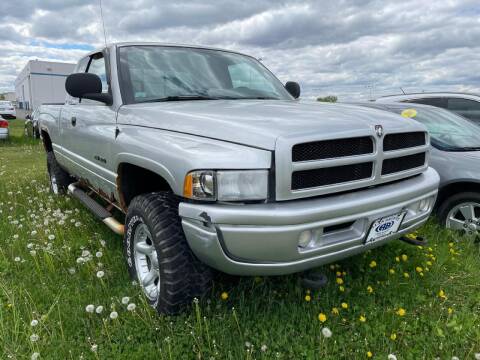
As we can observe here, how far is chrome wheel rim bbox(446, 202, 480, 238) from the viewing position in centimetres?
385

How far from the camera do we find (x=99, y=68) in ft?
12.6

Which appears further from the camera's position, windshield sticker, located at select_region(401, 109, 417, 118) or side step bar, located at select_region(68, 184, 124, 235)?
windshield sticker, located at select_region(401, 109, 417, 118)

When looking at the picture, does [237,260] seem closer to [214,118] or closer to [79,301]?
[214,118]

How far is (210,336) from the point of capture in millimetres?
2398

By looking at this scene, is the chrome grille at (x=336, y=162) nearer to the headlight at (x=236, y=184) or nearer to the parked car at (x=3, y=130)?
the headlight at (x=236, y=184)

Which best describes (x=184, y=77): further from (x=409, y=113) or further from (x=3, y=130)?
(x=3, y=130)

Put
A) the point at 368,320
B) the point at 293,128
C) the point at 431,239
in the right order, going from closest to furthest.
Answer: the point at 293,128, the point at 368,320, the point at 431,239

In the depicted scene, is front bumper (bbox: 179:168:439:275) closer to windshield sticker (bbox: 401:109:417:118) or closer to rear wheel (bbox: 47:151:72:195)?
windshield sticker (bbox: 401:109:417:118)

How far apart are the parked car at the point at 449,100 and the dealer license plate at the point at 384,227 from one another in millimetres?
3847

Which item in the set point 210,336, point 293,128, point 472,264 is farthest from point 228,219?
point 472,264

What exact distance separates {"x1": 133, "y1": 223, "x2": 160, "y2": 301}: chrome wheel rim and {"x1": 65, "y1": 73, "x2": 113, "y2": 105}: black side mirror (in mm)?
1130

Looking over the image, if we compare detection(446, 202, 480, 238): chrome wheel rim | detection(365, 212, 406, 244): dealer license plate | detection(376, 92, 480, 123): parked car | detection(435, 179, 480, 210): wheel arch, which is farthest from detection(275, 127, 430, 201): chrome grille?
detection(376, 92, 480, 123): parked car

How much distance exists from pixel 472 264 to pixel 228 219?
8.38 feet

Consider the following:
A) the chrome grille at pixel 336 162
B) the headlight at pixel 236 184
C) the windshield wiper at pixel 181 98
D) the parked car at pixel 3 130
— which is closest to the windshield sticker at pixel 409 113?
the chrome grille at pixel 336 162
